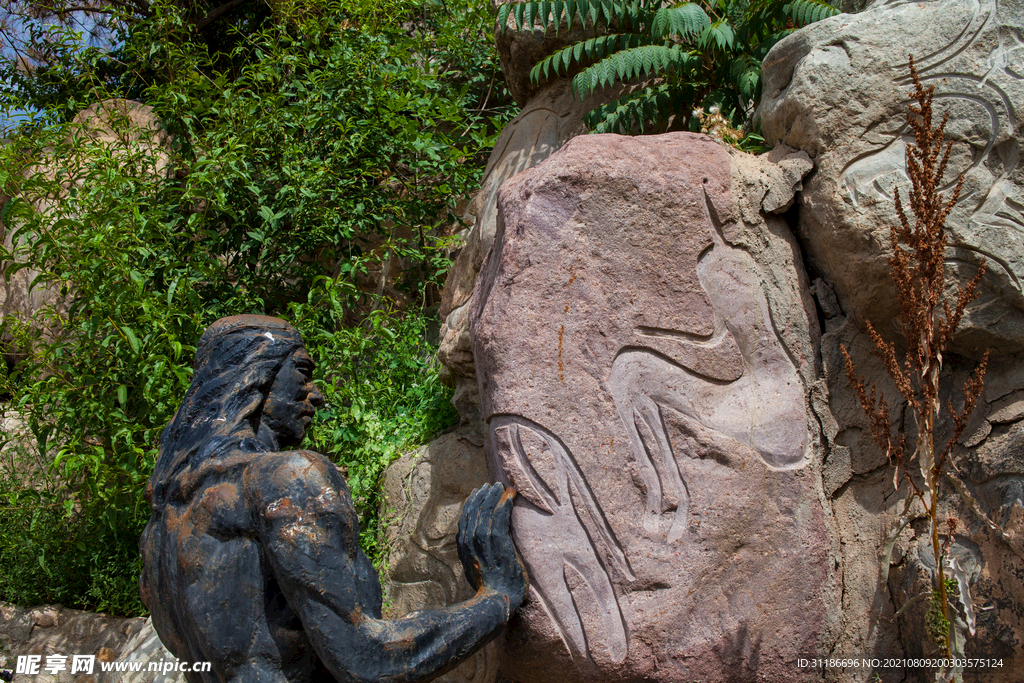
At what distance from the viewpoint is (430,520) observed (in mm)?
3416

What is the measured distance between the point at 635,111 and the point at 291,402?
238 cm

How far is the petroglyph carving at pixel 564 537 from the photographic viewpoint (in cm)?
240

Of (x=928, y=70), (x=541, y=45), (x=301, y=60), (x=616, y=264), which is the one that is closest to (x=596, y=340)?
(x=616, y=264)

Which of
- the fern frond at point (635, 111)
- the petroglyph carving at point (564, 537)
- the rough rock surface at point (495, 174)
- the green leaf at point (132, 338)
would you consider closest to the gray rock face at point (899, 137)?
the fern frond at point (635, 111)

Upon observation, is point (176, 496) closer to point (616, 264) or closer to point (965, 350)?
point (616, 264)

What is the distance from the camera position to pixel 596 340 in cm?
262

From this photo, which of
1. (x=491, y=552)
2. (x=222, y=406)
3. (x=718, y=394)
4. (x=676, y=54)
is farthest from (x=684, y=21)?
(x=222, y=406)

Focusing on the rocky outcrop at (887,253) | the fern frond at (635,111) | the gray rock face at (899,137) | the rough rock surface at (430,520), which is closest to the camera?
the rocky outcrop at (887,253)

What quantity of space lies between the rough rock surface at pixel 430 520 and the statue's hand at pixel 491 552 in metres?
0.81

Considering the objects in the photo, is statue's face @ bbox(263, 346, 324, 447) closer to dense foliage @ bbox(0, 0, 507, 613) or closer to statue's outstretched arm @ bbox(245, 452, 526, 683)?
statue's outstretched arm @ bbox(245, 452, 526, 683)

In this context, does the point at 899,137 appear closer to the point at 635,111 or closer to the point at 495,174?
the point at 635,111

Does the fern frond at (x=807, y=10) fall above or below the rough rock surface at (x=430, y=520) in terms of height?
above

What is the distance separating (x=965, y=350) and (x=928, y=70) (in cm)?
102

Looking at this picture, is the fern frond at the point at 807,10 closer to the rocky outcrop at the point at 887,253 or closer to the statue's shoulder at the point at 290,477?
the rocky outcrop at the point at 887,253
